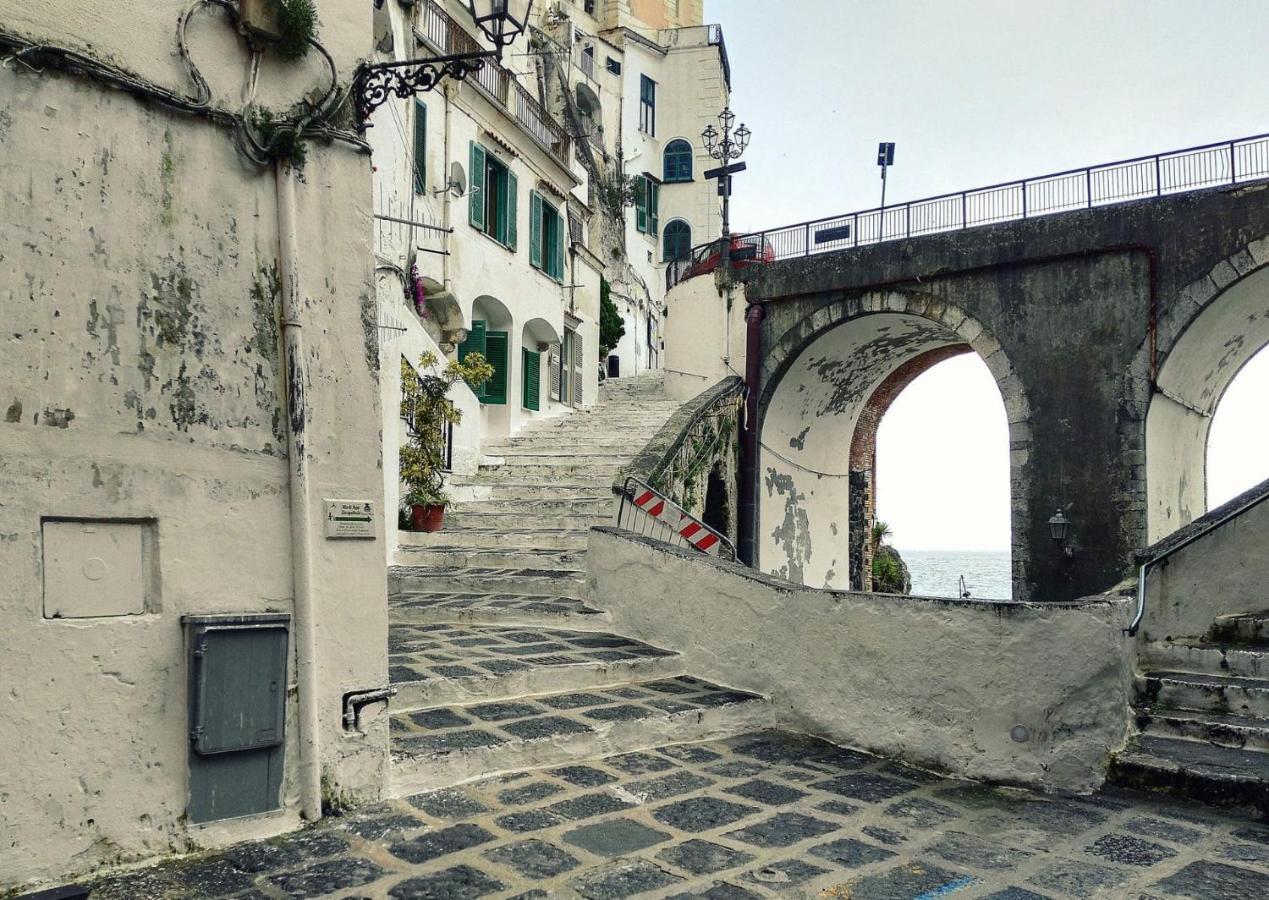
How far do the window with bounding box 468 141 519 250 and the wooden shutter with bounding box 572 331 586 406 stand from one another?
10.9ft

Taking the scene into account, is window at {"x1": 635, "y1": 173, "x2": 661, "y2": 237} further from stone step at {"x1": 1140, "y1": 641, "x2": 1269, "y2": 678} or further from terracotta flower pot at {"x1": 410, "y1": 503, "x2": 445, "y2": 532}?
stone step at {"x1": 1140, "y1": 641, "x2": 1269, "y2": 678}

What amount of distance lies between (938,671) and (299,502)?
10.2 feet

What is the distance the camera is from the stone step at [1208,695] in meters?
5.17

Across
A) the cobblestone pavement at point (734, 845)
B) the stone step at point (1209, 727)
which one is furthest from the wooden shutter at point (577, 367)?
the cobblestone pavement at point (734, 845)

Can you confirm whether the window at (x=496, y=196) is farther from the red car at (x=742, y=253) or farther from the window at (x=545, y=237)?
the red car at (x=742, y=253)

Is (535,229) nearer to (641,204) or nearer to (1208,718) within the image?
(1208,718)

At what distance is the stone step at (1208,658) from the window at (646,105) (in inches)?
1320

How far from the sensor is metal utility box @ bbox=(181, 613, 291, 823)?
3219 millimetres

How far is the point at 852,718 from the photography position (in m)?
4.89

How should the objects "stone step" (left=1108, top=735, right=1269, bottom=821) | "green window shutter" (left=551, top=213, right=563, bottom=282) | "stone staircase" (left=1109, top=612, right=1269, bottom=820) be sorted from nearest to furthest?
"stone step" (left=1108, top=735, right=1269, bottom=821), "stone staircase" (left=1109, top=612, right=1269, bottom=820), "green window shutter" (left=551, top=213, right=563, bottom=282)

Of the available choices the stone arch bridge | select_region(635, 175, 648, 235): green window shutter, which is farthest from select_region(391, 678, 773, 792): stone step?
select_region(635, 175, 648, 235): green window shutter

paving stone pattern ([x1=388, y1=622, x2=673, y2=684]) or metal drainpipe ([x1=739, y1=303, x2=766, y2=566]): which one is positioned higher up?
metal drainpipe ([x1=739, y1=303, x2=766, y2=566])

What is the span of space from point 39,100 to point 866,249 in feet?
46.5

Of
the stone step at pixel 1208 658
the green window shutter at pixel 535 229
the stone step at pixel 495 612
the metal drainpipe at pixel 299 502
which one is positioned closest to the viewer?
the metal drainpipe at pixel 299 502
